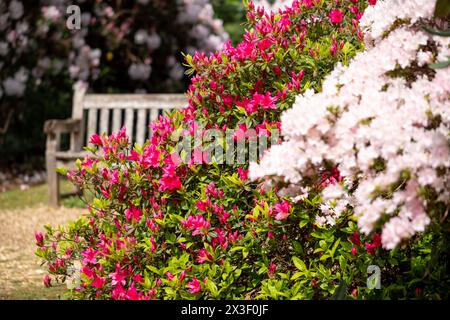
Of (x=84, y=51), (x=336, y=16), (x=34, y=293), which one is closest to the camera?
(x=336, y=16)

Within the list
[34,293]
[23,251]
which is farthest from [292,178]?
[23,251]

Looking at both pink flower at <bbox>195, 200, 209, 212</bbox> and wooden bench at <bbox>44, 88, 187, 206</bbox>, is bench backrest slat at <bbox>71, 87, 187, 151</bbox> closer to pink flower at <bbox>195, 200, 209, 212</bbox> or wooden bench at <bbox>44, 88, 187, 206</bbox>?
wooden bench at <bbox>44, 88, 187, 206</bbox>

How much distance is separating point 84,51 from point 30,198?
7.12ft

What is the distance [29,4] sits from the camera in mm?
8852

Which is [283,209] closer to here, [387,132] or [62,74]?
[387,132]

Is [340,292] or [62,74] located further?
[62,74]

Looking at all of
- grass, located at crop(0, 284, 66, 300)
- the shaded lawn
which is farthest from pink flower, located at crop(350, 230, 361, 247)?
grass, located at crop(0, 284, 66, 300)

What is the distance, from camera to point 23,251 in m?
5.24

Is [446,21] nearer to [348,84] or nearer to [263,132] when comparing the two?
[348,84]

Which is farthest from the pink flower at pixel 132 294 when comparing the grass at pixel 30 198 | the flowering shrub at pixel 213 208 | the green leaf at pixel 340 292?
the grass at pixel 30 198

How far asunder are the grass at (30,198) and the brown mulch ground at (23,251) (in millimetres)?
225

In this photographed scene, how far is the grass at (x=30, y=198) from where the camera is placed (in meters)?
7.27

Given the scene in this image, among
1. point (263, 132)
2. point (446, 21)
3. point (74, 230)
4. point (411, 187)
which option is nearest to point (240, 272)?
point (263, 132)

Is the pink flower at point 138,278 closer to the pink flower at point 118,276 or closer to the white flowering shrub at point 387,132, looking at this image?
the pink flower at point 118,276
